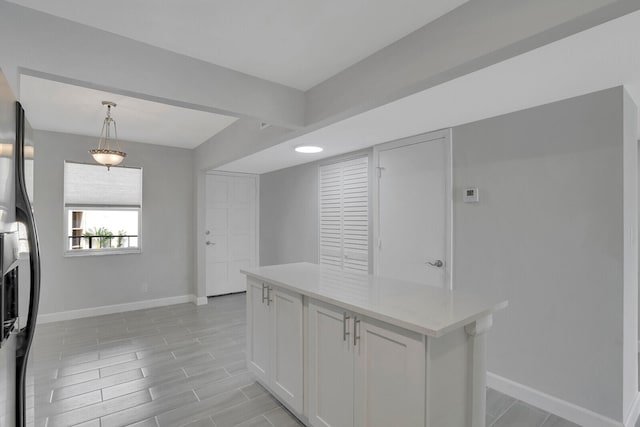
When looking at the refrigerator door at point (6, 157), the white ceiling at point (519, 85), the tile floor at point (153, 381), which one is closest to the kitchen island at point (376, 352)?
the tile floor at point (153, 381)

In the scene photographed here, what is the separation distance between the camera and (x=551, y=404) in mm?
2221

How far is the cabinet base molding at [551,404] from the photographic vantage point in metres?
2.02

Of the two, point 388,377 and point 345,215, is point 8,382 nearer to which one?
point 388,377

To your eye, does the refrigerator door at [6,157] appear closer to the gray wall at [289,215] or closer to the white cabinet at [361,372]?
the white cabinet at [361,372]

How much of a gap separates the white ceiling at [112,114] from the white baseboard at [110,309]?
2.39 m

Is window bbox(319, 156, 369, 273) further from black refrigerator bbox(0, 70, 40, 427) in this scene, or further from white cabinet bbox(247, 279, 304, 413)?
black refrigerator bbox(0, 70, 40, 427)

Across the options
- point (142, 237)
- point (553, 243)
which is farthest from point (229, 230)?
point (553, 243)

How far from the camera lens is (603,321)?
2021mm

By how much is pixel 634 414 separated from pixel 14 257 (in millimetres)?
3535

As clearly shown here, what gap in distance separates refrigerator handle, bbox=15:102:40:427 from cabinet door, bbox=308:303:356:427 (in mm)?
1315

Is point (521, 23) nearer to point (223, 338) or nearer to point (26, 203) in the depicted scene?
point (26, 203)

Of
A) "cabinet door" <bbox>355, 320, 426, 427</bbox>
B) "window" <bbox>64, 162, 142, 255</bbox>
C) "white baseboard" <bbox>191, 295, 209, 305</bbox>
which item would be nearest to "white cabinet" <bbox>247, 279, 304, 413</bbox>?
"cabinet door" <bbox>355, 320, 426, 427</bbox>

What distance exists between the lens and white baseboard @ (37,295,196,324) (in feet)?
13.6

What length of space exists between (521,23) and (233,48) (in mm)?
1536
